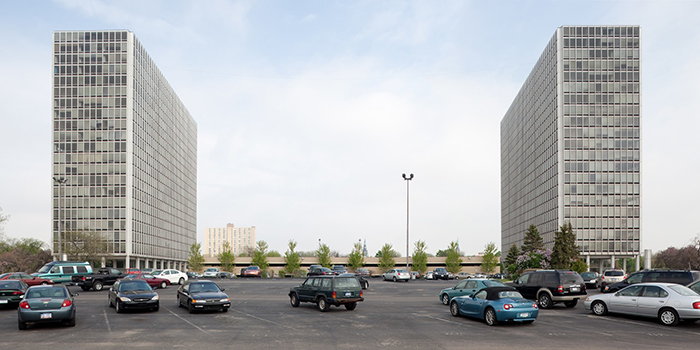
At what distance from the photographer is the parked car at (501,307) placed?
20.4 metres

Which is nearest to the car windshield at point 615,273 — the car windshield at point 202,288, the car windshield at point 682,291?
the car windshield at point 682,291

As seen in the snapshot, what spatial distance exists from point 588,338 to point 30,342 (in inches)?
677

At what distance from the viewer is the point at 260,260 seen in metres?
107

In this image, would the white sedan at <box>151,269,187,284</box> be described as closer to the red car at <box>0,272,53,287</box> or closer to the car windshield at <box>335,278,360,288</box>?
the red car at <box>0,272,53,287</box>

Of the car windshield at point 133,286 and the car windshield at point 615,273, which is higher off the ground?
the car windshield at point 133,286

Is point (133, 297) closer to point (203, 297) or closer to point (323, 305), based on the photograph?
point (203, 297)

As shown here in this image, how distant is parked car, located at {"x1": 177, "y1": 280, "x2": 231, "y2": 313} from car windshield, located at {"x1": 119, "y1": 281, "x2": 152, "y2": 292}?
1797 mm

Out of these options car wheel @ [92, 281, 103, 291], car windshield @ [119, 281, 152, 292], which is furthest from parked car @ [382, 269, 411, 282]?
car windshield @ [119, 281, 152, 292]

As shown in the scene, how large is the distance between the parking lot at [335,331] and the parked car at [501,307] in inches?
14.4

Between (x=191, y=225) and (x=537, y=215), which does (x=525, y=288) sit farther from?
(x=191, y=225)

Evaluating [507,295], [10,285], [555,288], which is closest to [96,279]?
[10,285]

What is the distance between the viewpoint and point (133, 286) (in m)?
26.2

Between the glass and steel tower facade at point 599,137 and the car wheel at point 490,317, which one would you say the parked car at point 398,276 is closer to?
the car wheel at point 490,317

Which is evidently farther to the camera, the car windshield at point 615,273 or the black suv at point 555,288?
the car windshield at point 615,273
